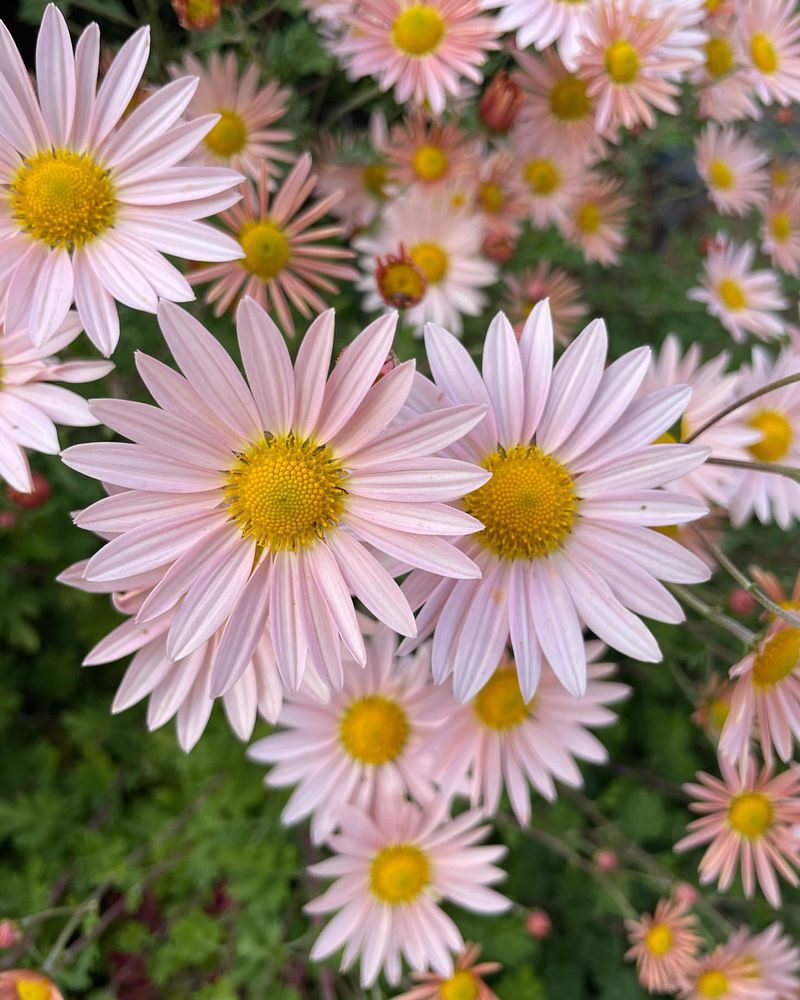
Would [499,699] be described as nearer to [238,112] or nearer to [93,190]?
[93,190]

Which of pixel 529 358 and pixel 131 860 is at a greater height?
pixel 529 358

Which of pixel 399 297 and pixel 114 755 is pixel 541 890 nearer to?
pixel 114 755

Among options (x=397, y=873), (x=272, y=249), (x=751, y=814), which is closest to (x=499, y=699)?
(x=397, y=873)

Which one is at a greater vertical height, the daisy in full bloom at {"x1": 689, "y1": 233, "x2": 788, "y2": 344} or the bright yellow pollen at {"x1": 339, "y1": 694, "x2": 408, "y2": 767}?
the daisy in full bloom at {"x1": 689, "y1": 233, "x2": 788, "y2": 344}

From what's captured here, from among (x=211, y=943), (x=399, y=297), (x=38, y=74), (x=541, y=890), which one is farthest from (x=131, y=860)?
(x=38, y=74)

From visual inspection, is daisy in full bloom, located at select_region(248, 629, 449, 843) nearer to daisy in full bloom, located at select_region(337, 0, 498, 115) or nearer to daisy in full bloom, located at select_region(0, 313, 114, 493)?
daisy in full bloom, located at select_region(0, 313, 114, 493)

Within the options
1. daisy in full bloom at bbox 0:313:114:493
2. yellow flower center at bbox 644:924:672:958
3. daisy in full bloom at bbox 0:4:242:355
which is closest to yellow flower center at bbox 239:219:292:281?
daisy in full bloom at bbox 0:4:242:355

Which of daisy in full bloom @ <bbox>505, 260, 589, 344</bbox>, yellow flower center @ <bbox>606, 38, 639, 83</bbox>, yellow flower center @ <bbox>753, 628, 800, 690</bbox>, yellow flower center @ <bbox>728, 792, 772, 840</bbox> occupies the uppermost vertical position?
yellow flower center @ <bbox>606, 38, 639, 83</bbox>
